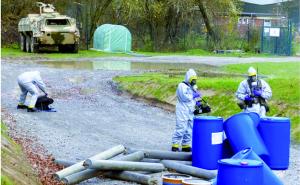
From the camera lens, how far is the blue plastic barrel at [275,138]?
11.3 meters

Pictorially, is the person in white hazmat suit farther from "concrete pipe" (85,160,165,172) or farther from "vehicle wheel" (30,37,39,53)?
"vehicle wheel" (30,37,39,53)

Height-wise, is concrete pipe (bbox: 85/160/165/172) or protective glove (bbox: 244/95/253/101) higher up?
protective glove (bbox: 244/95/253/101)

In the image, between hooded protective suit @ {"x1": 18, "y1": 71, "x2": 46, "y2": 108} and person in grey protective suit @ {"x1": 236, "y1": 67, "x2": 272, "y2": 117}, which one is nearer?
person in grey protective suit @ {"x1": 236, "y1": 67, "x2": 272, "y2": 117}

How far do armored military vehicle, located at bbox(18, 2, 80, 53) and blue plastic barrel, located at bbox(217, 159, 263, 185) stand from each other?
35653mm

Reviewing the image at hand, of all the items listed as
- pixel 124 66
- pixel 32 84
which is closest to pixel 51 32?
pixel 124 66

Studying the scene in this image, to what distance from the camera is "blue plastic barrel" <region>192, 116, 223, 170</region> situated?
11461 mm

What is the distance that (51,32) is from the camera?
4272 cm

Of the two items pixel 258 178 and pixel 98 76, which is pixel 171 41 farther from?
pixel 258 178

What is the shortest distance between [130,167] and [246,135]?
71.5 inches

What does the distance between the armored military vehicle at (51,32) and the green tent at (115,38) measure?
3.68 m

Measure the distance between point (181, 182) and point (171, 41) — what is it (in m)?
43.6

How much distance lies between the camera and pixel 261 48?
4906 cm

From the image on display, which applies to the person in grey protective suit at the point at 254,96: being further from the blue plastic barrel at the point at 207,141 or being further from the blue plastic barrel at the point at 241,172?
the blue plastic barrel at the point at 241,172

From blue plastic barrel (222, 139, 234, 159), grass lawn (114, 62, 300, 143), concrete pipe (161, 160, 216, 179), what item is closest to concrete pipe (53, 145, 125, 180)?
concrete pipe (161, 160, 216, 179)
